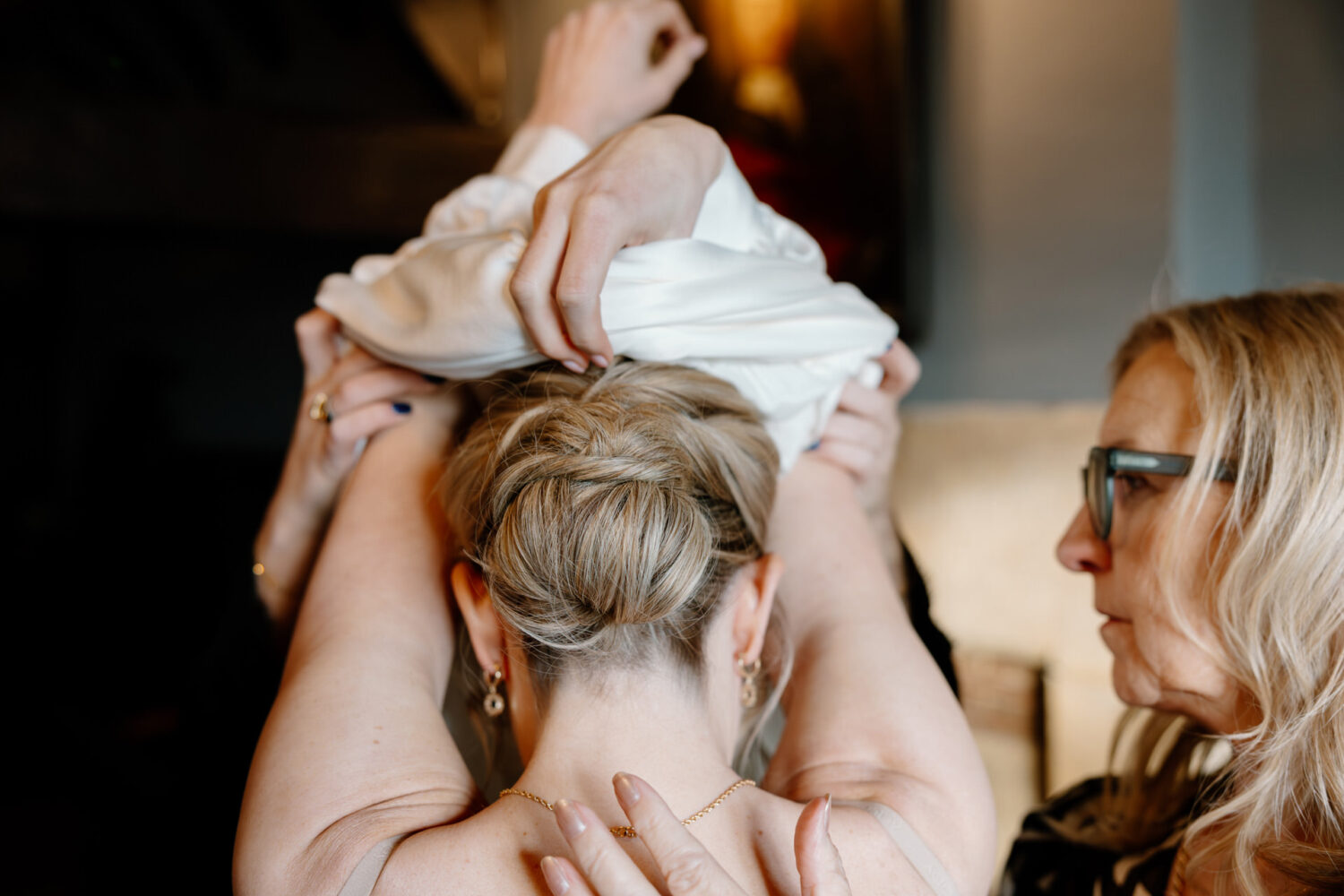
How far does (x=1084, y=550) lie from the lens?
1172mm

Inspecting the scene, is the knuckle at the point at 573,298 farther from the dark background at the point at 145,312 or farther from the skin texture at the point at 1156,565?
the dark background at the point at 145,312

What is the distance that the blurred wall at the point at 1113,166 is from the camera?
66.9 inches

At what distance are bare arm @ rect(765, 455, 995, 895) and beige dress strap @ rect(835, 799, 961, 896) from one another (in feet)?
0.04

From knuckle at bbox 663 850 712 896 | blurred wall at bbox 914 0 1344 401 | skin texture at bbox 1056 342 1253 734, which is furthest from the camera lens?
blurred wall at bbox 914 0 1344 401

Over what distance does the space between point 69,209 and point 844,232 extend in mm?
2116

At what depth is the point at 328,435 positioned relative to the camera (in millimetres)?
1152

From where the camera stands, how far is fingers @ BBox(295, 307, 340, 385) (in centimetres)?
121

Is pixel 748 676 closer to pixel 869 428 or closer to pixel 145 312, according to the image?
pixel 869 428

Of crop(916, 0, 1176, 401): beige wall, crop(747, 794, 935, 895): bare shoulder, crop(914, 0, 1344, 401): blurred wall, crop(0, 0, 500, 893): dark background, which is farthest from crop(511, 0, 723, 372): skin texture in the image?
crop(0, 0, 500, 893): dark background

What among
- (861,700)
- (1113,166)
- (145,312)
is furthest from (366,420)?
(145,312)

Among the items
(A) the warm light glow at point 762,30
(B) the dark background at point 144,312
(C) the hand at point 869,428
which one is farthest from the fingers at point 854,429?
(B) the dark background at point 144,312

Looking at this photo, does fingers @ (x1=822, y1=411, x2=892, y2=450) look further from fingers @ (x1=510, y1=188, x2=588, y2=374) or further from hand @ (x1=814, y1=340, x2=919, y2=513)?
fingers @ (x1=510, y1=188, x2=588, y2=374)

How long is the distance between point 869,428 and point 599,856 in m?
0.67

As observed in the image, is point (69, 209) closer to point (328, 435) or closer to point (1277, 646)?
point (328, 435)
